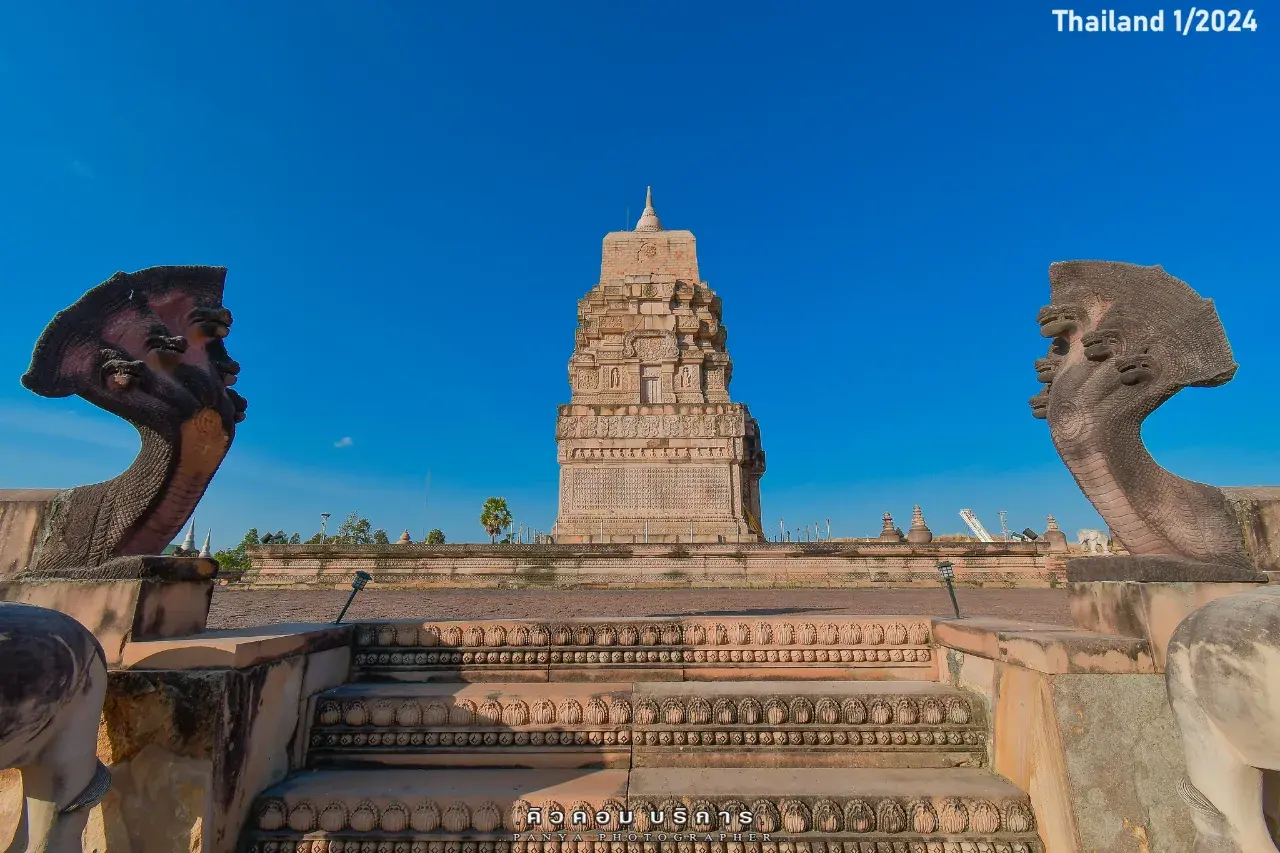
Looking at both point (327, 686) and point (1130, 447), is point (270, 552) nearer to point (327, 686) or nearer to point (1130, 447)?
point (327, 686)

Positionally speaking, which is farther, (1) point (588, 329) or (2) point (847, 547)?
(1) point (588, 329)

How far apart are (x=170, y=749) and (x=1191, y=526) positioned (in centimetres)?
507

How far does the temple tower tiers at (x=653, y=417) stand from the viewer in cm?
2142

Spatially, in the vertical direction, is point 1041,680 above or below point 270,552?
below

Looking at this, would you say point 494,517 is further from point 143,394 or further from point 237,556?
point 143,394

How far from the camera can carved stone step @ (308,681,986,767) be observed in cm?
321

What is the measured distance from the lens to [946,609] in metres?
8.48

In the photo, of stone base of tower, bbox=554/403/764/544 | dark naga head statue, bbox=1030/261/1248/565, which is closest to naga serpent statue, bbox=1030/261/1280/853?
dark naga head statue, bbox=1030/261/1248/565

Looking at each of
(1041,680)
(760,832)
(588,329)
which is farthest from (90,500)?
(588,329)

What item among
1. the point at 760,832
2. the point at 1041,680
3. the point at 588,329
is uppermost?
the point at 588,329

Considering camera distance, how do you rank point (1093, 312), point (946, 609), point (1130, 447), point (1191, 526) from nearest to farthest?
1. point (1191, 526)
2. point (1130, 447)
3. point (1093, 312)
4. point (946, 609)

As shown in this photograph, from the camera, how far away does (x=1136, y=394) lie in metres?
3.37

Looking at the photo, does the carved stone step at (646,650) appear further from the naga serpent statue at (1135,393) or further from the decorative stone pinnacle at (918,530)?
the decorative stone pinnacle at (918,530)

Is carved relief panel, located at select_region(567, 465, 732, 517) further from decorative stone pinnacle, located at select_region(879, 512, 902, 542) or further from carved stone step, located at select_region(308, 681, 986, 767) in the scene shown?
carved stone step, located at select_region(308, 681, 986, 767)
